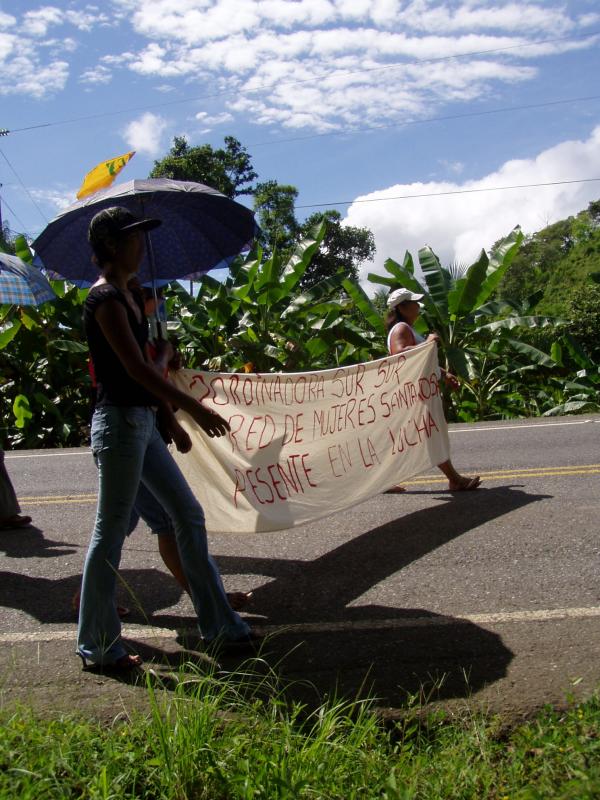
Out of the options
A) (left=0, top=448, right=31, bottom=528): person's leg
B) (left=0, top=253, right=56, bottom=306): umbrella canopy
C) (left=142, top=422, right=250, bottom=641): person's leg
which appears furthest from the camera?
(left=0, top=448, right=31, bottom=528): person's leg

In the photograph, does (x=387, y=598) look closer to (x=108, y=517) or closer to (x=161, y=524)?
(x=161, y=524)

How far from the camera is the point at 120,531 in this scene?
400 centimetres

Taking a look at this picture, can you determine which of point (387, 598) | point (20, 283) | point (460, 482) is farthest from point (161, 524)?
point (460, 482)

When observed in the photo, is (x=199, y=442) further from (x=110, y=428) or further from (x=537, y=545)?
(x=537, y=545)

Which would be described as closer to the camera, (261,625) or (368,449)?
(261,625)

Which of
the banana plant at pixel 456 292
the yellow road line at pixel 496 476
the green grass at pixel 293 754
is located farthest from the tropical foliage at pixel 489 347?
the green grass at pixel 293 754

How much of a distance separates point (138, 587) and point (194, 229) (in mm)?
2584

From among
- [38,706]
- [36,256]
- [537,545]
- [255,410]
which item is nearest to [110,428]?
[38,706]

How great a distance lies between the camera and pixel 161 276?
640 cm

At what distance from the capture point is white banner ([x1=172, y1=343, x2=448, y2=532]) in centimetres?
583

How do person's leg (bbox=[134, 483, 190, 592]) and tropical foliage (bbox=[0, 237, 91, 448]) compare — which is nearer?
person's leg (bbox=[134, 483, 190, 592])

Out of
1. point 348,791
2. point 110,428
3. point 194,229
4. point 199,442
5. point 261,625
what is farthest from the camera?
point 194,229

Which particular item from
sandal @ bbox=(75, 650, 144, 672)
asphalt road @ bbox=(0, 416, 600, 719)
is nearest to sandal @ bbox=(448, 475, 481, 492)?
asphalt road @ bbox=(0, 416, 600, 719)

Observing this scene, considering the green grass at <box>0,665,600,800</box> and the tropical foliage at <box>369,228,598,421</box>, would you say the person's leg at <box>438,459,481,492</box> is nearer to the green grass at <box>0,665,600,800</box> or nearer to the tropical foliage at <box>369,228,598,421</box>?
the green grass at <box>0,665,600,800</box>
